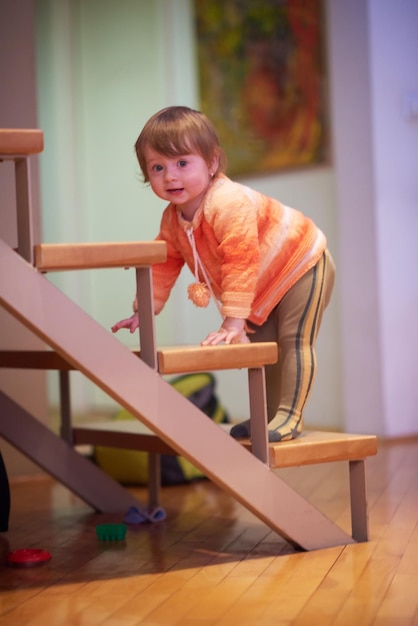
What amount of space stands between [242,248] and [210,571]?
664mm

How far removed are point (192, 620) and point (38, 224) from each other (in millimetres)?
1902

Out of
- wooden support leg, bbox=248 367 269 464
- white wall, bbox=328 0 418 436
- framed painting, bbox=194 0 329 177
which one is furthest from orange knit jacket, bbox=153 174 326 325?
framed painting, bbox=194 0 329 177

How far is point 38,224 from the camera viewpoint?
3316 mm

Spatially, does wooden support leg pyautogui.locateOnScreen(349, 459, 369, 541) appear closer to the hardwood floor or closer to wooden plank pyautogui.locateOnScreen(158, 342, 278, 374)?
the hardwood floor

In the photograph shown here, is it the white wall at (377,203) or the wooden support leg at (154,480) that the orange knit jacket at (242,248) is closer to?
the wooden support leg at (154,480)

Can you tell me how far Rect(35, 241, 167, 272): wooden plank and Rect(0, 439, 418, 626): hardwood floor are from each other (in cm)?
62

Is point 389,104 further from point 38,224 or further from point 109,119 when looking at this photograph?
point 109,119

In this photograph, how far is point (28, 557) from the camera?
214 cm

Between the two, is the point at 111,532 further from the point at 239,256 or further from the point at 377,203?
the point at 377,203

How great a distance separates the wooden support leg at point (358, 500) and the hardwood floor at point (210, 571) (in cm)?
4

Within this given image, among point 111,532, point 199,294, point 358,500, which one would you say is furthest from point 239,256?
point 111,532

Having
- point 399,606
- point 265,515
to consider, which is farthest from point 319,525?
point 399,606

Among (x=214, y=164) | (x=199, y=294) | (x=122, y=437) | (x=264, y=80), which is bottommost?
(x=122, y=437)

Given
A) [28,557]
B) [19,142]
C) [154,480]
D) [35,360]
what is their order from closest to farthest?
1. [19,142]
2. [28,557]
3. [35,360]
4. [154,480]
